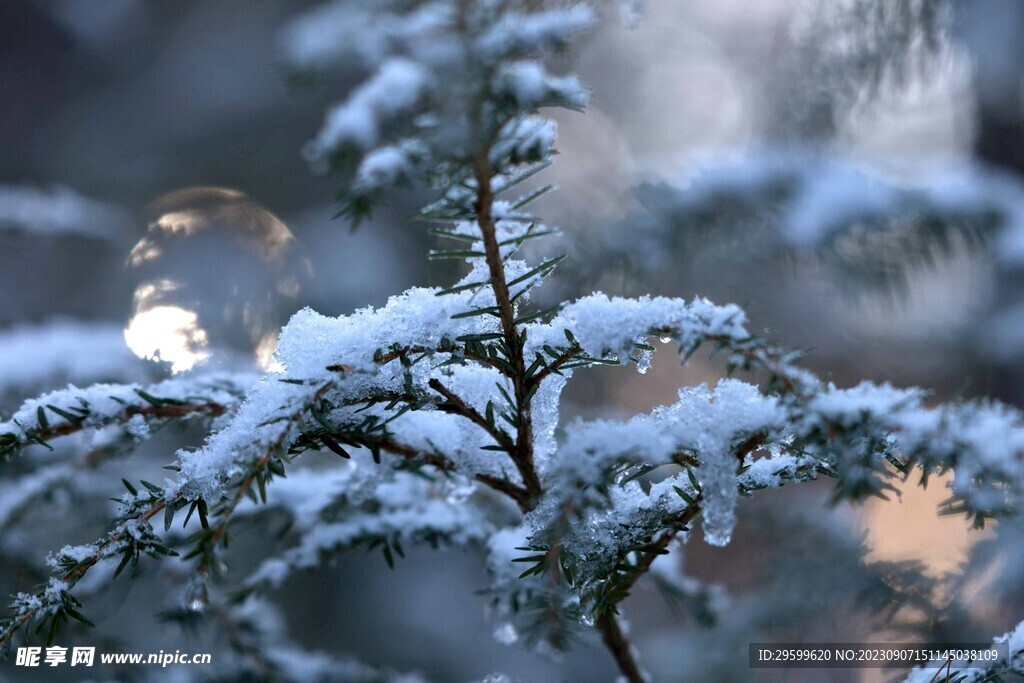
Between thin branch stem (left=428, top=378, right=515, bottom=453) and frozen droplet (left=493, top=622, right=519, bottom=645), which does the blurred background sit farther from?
frozen droplet (left=493, top=622, right=519, bottom=645)

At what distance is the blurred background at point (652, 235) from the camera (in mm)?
1374

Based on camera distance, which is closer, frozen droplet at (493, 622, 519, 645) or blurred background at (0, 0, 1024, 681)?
frozen droplet at (493, 622, 519, 645)

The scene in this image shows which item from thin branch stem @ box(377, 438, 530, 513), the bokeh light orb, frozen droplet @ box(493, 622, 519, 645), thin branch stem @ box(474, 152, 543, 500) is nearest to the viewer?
thin branch stem @ box(474, 152, 543, 500)

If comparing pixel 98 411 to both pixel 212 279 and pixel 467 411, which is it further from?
pixel 212 279

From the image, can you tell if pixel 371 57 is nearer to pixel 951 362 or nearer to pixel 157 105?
pixel 951 362

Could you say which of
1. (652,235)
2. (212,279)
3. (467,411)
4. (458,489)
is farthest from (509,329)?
(212,279)

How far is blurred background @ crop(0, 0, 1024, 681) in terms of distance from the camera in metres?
1.37

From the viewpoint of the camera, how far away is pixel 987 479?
402 mm

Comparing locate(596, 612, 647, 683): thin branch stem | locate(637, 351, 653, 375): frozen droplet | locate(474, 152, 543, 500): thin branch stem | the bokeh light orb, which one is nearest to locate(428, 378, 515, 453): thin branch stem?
locate(474, 152, 543, 500): thin branch stem

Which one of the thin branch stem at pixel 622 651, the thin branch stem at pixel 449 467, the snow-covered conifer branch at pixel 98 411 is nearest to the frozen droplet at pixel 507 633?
the thin branch stem at pixel 622 651

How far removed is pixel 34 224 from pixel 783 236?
138 cm

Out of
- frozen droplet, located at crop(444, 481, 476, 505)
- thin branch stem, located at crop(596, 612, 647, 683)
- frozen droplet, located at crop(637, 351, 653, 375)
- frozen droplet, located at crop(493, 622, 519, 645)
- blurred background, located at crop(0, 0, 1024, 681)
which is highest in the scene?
blurred background, located at crop(0, 0, 1024, 681)

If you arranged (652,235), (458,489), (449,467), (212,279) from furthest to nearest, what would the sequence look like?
(212,279), (652,235), (458,489), (449,467)

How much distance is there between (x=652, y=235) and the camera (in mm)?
1465
